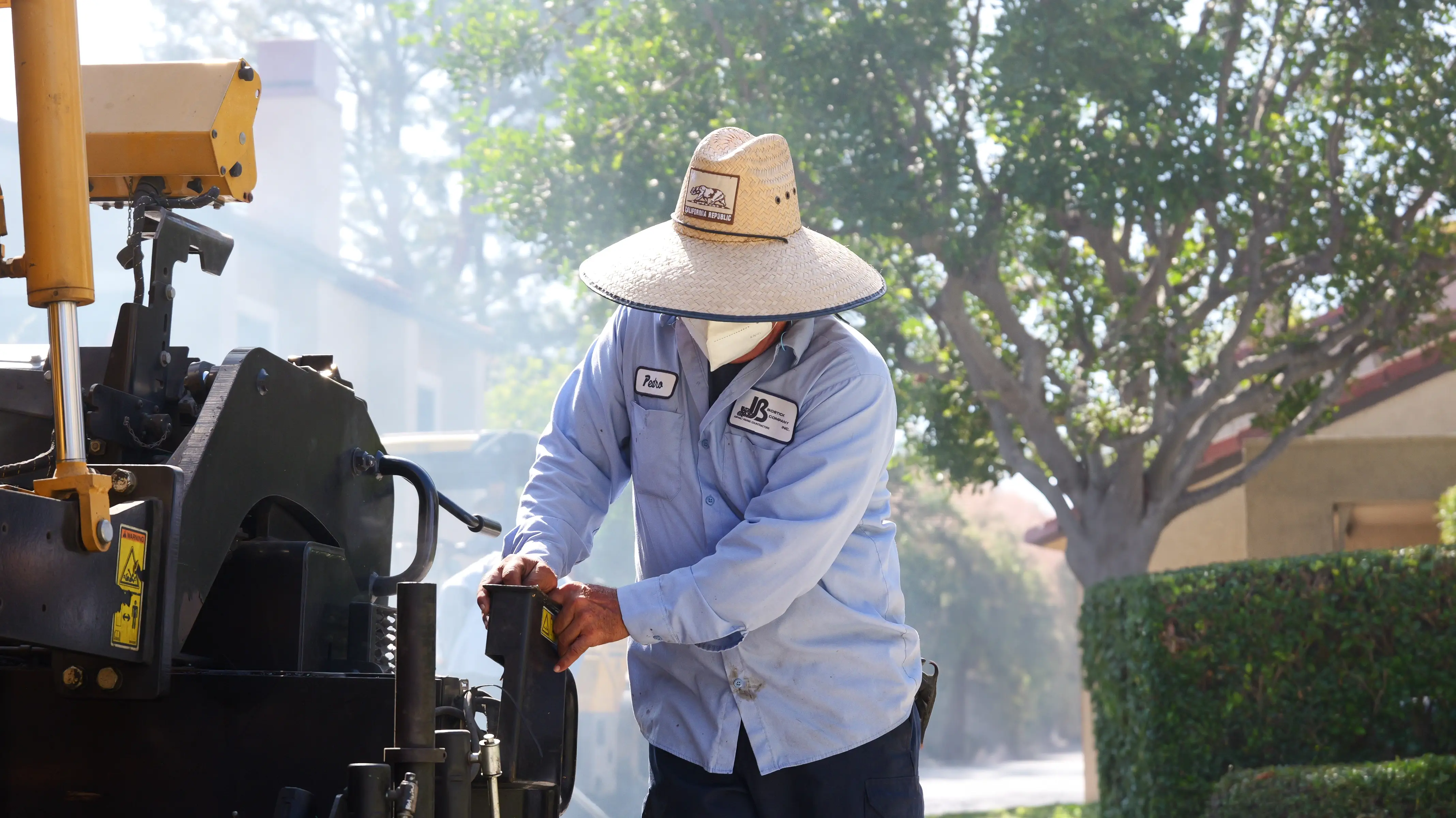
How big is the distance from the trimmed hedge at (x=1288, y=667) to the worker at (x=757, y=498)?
583 centimetres

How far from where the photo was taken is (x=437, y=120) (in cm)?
3603

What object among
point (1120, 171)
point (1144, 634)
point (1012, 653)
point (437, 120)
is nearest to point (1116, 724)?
point (1144, 634)

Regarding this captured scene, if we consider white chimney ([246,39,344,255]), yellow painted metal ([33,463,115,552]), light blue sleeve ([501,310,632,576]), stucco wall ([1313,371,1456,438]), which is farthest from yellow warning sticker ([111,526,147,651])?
white chimney ([246,39,344,255])

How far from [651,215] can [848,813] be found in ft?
35.5

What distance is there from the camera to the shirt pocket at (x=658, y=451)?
8.78 feet

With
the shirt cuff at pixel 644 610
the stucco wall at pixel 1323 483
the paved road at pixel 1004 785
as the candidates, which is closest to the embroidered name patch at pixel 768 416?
the shirt cuff at pixel 644 610

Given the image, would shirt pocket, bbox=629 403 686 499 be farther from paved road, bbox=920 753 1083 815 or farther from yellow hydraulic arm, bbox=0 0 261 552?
paved road, bbox=920 753 1083 815

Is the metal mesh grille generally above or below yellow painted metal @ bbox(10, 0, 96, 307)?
below

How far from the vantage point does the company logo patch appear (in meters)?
2.62

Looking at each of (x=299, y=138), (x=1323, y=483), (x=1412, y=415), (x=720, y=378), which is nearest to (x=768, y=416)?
(x=720, y=378)

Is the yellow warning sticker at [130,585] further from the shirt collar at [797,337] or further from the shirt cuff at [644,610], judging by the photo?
the shirt collar at [797,337]

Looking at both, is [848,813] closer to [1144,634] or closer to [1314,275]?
[1144,634]

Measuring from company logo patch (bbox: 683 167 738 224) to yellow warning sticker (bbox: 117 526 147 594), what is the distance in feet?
3.87

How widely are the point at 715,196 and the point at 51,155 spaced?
1.26 metres
